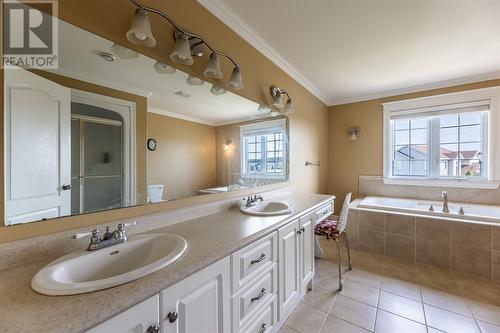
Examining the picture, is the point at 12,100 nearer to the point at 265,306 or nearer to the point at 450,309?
the point at 265,306

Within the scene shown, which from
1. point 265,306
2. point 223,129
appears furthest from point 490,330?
point 223,129

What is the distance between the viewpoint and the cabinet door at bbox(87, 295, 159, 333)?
58cm

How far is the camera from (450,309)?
168cm

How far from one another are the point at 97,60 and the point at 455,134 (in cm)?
426

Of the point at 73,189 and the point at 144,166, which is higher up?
the point at 144,166

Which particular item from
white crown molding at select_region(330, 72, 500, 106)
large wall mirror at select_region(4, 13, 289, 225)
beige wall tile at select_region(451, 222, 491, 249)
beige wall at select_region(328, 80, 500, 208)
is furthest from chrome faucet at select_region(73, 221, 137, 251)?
white crown molding at select_region(330, 72, 500, 106)

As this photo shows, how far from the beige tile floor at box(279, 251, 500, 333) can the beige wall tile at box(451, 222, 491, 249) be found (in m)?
0.34

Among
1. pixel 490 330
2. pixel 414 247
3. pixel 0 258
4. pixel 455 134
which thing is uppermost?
pixel 455 134

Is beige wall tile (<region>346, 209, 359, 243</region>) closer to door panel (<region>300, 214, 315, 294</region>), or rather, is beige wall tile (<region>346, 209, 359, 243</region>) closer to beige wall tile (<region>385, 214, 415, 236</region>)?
beige wall tile (<region>385, 214, 415, 236</region>)

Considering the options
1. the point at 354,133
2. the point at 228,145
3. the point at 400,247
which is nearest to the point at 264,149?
the point at 228,145

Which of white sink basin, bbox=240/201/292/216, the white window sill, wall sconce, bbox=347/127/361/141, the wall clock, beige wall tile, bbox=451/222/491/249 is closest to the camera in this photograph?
the wall clock

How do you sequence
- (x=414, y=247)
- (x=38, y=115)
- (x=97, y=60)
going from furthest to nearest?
(x=414, y=247), (x=97, y=60), (x=38, y=115)

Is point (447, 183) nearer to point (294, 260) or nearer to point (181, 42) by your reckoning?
point (294, 260)

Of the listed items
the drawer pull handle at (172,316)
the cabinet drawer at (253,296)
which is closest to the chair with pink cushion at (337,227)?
the cabinet drawer at (253,296)
